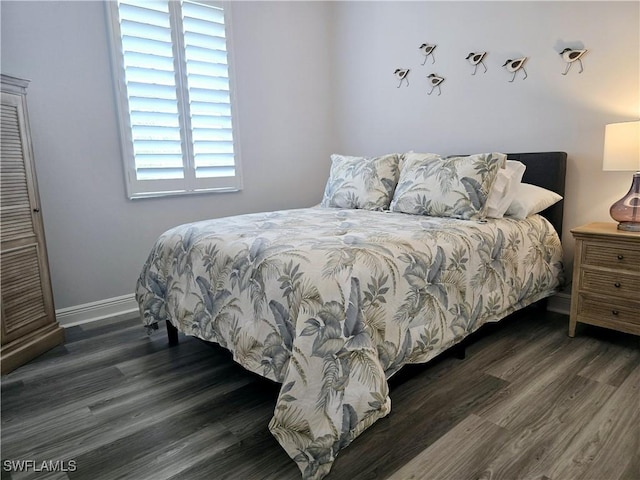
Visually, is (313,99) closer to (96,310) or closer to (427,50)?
(427,50)

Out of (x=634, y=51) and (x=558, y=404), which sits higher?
(x=634, y=51)

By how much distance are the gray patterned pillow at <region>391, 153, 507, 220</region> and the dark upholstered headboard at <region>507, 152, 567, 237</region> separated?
489 millimetres

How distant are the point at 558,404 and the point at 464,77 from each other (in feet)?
7.77

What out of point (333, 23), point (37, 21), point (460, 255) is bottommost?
point (460, 255)

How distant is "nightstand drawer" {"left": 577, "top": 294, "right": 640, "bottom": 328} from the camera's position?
208cm

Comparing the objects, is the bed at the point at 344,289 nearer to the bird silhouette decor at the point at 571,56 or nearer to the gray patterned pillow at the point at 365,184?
the gray patterned pillow at the point at 365,184

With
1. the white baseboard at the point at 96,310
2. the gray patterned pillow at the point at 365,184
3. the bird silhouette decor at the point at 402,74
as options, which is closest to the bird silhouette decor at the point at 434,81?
the bird silhouette decor at the point at 402,74

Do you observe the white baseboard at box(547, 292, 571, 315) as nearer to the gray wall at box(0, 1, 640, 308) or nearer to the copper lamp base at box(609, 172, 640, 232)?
the gray wall at box(0, 1, 640, 308)

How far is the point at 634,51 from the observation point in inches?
90.0

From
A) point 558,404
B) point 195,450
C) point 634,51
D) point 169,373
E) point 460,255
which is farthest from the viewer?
point 634,51

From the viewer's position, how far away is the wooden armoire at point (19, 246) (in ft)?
6.84

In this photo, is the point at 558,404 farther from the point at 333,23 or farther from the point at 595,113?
the point at 333,23

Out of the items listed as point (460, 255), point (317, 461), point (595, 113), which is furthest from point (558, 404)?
point (595, 113)

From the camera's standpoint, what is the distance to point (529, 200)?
2475mm
